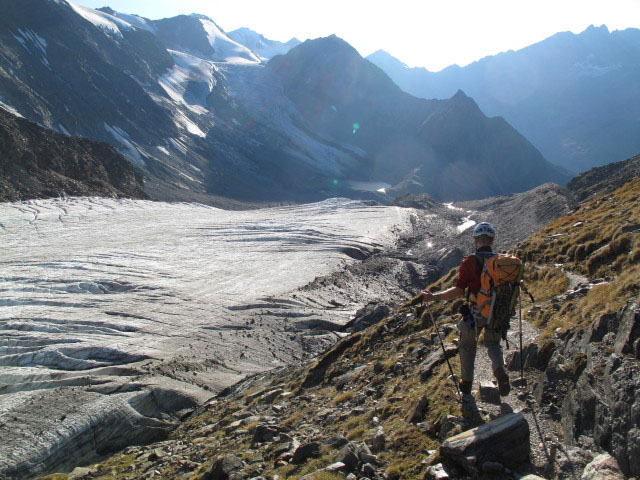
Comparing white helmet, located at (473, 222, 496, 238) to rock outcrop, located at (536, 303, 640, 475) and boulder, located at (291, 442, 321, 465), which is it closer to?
rock outcrop, located at (536, 303, 640, 475)

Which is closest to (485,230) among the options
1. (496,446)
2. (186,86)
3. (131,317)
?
(496,446)

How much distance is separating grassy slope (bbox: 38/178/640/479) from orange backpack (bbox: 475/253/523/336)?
1.46 metres

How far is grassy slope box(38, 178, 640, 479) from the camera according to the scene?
271 inches

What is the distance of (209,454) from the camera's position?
9.59 meters

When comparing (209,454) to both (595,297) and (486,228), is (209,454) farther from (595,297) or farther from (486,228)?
(595,297)

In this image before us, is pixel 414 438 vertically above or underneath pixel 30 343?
above

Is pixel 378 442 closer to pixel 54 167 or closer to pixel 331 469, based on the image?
pixel 331 469

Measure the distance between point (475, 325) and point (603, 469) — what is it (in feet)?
7.91

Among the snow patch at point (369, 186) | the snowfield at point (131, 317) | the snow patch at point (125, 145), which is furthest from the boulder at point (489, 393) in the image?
the snow patch at point (369, 186)

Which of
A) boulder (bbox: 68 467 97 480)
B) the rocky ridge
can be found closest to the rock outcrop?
boulder (bbox: 68 467 97 480)

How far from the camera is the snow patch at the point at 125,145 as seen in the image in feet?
389

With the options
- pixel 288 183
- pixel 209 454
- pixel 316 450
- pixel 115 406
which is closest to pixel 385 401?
pixel 316 450

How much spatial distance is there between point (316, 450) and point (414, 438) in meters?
1.59

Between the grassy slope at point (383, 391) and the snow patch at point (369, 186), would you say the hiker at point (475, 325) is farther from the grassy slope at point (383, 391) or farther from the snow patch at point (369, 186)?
the snow patch at point (369, 186)
